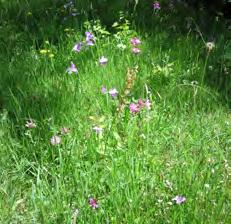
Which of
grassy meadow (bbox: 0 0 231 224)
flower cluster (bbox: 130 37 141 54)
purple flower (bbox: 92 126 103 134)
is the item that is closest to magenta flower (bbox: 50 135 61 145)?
grassy meadow (bbox: 0 0 231 224)

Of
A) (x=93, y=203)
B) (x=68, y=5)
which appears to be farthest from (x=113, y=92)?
(x=68, y=5)

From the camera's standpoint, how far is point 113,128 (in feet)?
8.80

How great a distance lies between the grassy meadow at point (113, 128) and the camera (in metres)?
2.16

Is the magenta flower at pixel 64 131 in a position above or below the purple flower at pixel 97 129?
below

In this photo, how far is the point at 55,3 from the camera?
4855 millimetres

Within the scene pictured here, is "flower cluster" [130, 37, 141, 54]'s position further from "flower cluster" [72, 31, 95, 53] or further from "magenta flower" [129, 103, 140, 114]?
"magenta flower" [129, 103, 140, 114]

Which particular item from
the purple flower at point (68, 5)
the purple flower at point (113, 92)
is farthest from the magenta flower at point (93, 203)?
the purple flower at point (68, 5)

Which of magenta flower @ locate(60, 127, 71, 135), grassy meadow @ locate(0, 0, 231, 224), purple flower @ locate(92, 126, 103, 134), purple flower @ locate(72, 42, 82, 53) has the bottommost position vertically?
grassy meadow @ locate(0, 0, 231, 224)

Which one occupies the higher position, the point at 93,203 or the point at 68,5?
the point at 68,5

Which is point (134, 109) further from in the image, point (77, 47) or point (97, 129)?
point (77, 47)

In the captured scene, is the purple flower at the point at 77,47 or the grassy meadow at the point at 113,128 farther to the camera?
the purple flower at the point at 77,47

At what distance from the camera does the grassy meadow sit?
216 centimetres

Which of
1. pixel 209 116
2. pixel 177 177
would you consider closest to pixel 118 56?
pixel 209 116

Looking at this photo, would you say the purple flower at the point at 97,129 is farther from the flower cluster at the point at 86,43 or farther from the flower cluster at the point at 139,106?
the flower cluster at the point at 86,43
